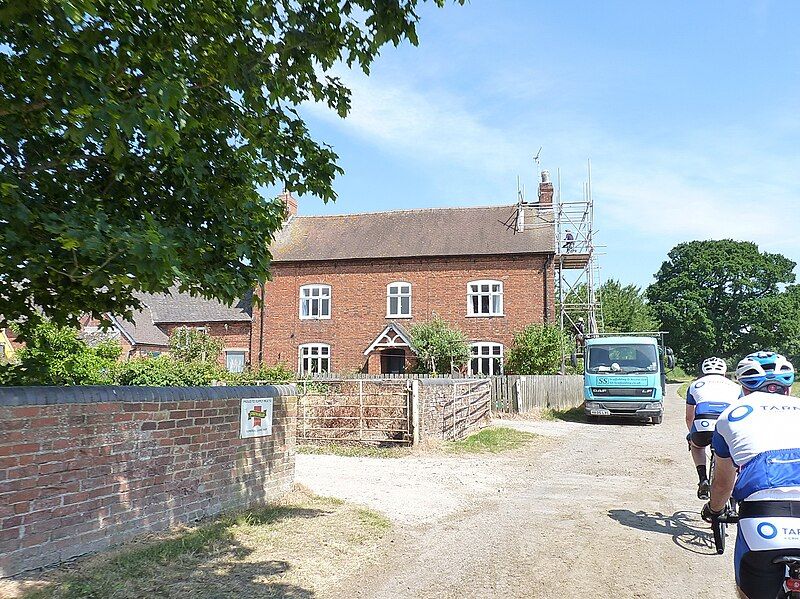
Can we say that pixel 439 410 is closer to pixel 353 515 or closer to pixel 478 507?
pixel 478 507

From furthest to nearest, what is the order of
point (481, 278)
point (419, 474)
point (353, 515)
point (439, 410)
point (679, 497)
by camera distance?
point (481, 278) < point (439, 410) < point (419, 474) < point (679, 497) < point (353, 515)

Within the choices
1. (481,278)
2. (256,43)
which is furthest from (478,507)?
(481,278)

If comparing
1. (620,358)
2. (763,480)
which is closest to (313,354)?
(620,358)

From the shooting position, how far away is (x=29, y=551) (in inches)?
212

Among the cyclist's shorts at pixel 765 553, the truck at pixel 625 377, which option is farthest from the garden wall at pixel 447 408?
the cyclist's shorts at pixel 765 553

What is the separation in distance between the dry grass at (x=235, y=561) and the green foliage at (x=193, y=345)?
2576 centimetres

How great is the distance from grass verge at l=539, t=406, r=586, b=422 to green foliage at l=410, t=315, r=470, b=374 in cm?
534

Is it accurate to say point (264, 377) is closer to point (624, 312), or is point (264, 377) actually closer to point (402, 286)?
point (402, 286)

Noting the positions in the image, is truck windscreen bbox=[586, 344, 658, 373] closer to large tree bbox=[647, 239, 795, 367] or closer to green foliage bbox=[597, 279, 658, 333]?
green foliage bbox=[597, 279, 658, 333]

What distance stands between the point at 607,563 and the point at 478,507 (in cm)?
279

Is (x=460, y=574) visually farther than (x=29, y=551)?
Yes

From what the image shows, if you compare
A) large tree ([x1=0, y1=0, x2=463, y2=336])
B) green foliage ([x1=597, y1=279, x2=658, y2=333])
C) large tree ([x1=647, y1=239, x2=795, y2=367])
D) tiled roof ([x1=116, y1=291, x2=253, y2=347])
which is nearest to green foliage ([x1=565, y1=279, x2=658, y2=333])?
green foliage ([x1=597, y1=279, x2=658, y2=333])

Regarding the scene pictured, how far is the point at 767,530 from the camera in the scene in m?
3.27

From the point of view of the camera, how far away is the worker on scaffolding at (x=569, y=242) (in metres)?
31.7
